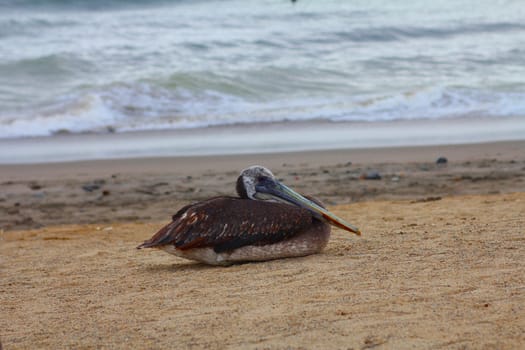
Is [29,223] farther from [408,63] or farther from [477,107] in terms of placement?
[408,63]

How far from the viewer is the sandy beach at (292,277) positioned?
4148mm

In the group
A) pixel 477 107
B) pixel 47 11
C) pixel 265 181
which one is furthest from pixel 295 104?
pixel 47 11

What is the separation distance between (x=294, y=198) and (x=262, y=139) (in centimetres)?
831

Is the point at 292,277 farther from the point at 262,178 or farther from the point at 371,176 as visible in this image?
the point at 371,176

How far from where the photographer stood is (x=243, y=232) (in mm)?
5738

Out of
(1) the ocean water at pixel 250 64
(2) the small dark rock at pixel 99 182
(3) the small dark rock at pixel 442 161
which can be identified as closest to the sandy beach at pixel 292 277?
(2) the small dark rock at pixel 99 182

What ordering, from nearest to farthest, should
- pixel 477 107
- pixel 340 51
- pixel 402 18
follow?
pixel 477 107 < pixel 340 51 < pixel 402 18

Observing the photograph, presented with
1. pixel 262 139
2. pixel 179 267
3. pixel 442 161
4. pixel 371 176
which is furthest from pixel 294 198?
pixel 262 139

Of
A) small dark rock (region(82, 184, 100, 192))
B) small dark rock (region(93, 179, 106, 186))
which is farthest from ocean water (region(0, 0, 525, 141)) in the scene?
small dark rock (region(82, 184, 100, 192))

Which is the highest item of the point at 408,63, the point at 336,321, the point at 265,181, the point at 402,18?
the point at 402,18

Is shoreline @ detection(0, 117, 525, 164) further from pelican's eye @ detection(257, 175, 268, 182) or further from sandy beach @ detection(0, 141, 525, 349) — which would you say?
pelican's eye @ detection(257, 175, 268, 182)

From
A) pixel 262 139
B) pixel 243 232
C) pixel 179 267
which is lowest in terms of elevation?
pixel 179 267

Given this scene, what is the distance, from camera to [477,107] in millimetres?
17328

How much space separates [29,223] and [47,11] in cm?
2758
